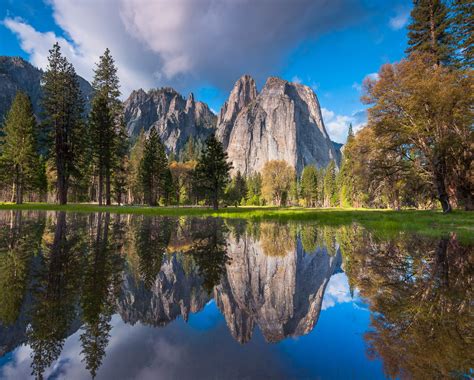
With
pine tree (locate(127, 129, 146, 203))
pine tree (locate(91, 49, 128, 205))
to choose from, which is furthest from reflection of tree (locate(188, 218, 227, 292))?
pine tree (locate(127, 129, 146, 203))

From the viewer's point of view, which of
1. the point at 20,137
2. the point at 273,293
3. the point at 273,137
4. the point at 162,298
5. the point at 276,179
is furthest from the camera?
the point at 273,137

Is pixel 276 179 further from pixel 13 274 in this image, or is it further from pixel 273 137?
pixel 273 137

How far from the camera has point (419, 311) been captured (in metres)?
3.11

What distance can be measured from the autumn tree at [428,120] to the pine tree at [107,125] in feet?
101

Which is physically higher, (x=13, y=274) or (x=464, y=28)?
(x=464, y=28)

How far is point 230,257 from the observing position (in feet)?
20.6

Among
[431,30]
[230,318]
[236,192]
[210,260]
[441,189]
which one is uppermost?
[431,30]

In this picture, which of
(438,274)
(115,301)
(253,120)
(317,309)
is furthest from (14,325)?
(253,120)

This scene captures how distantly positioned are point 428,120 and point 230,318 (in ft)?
86.0

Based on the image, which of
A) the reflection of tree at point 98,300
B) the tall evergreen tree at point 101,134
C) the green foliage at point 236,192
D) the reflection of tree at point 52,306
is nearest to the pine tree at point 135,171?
the tall evergreen tree at point 101,134

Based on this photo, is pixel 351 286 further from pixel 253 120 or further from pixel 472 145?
pixel 253 120

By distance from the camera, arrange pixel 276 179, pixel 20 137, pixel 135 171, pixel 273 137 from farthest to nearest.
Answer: pixel 273 137 < pixel 276 179 < pixel 135 171 < pixel 20 137

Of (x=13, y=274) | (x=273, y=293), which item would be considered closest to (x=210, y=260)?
(x=273, y=293)

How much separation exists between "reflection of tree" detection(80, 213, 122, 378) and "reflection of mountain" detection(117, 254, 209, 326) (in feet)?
0.55
